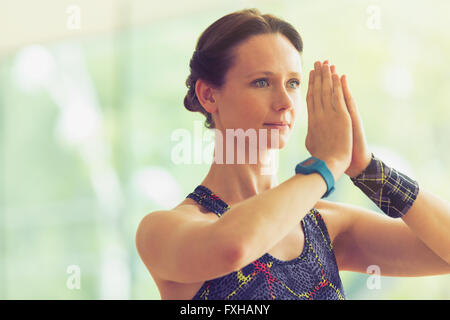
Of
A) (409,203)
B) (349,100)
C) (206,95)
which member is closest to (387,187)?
(409,203)

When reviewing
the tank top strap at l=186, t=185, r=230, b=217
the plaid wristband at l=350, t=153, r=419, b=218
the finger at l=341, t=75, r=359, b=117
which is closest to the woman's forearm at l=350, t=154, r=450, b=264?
the plaid wristband at l=350, t=153, r=419, b=218

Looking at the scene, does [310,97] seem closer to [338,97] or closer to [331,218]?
[338,97]

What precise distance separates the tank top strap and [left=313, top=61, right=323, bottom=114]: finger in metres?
0.27

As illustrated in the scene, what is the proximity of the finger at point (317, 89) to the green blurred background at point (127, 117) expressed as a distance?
257 centimetres

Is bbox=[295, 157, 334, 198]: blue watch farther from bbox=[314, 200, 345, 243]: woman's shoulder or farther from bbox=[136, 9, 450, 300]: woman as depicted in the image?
bbox=[314, 200, 345, 243]: woman's shoulder

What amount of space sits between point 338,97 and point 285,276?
350 millimetres

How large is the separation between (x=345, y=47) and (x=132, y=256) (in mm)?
Result: 2051

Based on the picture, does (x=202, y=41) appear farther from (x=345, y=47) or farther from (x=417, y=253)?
(x=345, y=47)

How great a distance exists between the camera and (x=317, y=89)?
44.9 inches

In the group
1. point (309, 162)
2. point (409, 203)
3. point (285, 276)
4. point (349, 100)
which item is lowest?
point (285, 276)

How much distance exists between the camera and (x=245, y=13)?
49.1 inches

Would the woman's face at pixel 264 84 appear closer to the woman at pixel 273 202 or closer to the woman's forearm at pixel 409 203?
the woman at pixel 273 202

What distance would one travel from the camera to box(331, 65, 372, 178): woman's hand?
3.74 feet
